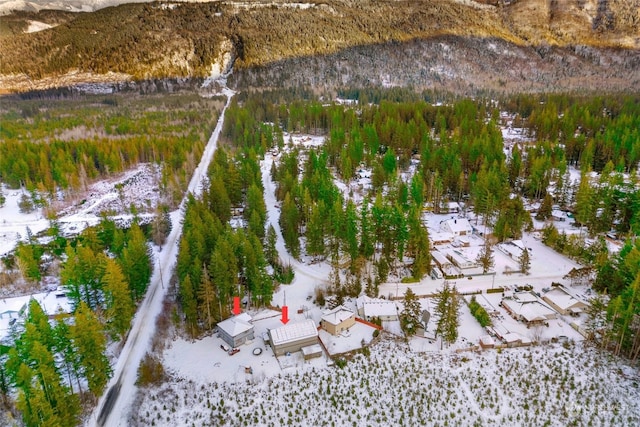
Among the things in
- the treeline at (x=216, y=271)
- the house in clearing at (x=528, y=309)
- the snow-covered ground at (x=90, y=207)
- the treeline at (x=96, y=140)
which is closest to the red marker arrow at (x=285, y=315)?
the treeline at (x=216, y=271)

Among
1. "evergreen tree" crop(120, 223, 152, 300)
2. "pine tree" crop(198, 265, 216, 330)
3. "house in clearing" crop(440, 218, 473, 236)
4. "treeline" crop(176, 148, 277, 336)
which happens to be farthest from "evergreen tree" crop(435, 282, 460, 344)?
"evergreen tree" crop(120, 223, 152, 300)

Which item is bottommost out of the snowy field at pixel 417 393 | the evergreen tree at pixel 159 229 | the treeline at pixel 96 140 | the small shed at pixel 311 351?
the snowy field at pixel 417 393

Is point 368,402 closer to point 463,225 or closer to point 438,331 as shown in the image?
point 438,331

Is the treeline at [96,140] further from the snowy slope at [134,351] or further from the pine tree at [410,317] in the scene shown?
the pine tree at [410,317]

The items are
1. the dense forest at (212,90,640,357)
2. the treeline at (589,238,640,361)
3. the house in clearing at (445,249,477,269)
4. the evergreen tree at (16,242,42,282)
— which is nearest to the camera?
the treeline at (589,238,640,361)

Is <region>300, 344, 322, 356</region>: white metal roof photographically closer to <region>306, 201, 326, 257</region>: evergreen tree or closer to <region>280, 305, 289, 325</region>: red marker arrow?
<region>280, 305, 289, 325</region>: red marker arrow

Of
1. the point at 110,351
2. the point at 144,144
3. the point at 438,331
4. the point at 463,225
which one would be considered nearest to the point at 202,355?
the point at 110,351

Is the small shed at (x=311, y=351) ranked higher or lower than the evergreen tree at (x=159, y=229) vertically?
lower
